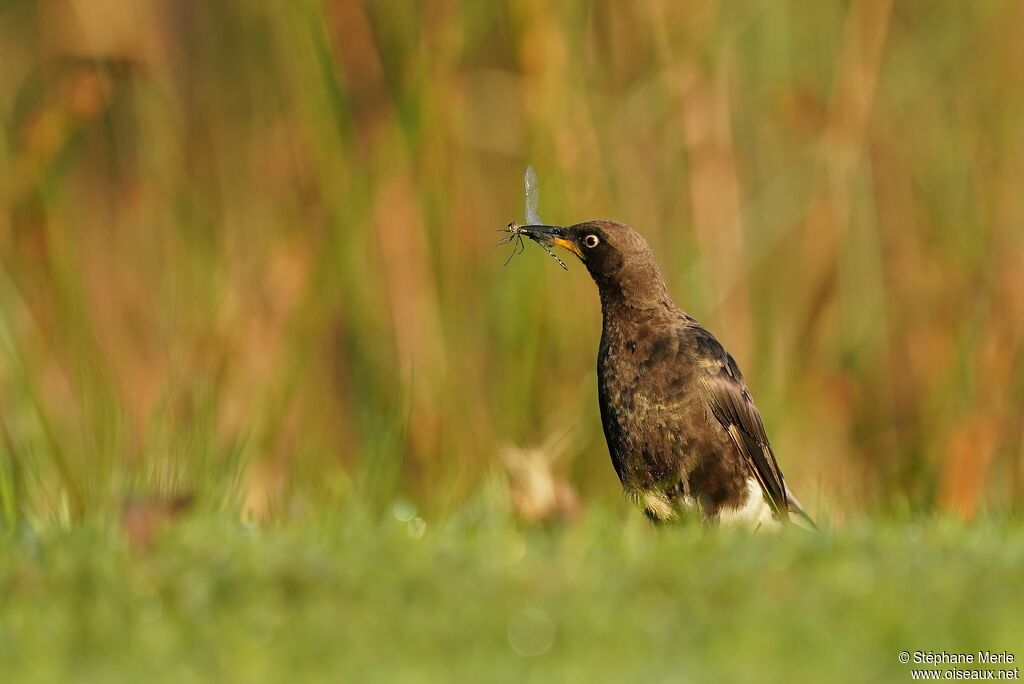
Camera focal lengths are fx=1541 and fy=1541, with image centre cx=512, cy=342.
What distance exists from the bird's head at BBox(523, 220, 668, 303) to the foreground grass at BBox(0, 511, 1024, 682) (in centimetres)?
229

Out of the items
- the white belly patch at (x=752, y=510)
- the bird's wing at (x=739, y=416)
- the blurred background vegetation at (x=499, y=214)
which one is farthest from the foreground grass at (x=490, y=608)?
the blurred background vegetation at (x=499, y=214)

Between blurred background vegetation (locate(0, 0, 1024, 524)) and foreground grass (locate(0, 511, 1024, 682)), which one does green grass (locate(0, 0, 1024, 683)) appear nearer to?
blurred background vegetation (locate(0, 0, 1024, 524))

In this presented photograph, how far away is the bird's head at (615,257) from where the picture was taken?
6.38m

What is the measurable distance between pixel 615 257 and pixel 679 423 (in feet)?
2.80

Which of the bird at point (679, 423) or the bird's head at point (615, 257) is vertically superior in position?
the bird's head at point (615, 257)

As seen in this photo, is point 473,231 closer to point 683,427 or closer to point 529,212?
point 529,212

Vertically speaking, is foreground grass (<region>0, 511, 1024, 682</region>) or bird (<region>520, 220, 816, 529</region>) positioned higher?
foreground grass (<region>0, 511, 1024, 682</region>)

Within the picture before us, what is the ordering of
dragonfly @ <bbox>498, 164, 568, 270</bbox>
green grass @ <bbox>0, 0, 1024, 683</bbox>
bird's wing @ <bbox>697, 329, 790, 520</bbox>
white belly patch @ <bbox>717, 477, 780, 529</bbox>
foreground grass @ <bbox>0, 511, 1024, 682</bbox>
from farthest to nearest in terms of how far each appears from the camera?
1. dragonfly @ <bbox>498, 164, 568, 270</bbox>
2. green grass @ <bbox>0, 0, 1024, 683</bbox>
3. bird's wing @ <bbox>697, 329, 790, 520</bbox>
4. white belly patch @ <bbox>717, 477, 780, 529</bbox>
5. foreground grass @ <bbox>0, 511, 1024, 682</bbox>

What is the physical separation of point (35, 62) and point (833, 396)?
4.32 m

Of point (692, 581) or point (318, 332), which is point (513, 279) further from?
point (692, 581)

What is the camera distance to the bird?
592 centimetres

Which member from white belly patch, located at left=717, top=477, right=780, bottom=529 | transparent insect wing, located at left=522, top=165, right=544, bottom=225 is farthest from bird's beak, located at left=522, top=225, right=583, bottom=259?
white belly patch, located at left=717, top=477, right=780, bottom=529

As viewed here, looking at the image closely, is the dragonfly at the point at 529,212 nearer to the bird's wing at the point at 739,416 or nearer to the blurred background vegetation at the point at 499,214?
the blurred background vegetation at the point at 499,214

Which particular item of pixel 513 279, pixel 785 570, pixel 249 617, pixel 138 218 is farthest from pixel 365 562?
pixel 138 218
